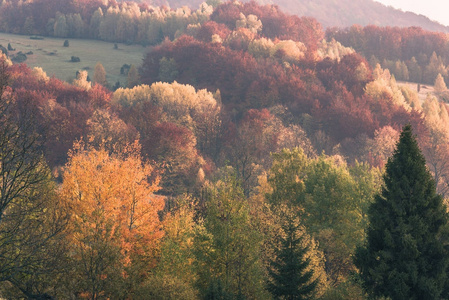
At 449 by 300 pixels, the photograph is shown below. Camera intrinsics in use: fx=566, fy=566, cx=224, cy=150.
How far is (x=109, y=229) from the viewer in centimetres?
4431

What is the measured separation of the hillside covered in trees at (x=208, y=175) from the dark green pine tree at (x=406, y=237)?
0.92 ft

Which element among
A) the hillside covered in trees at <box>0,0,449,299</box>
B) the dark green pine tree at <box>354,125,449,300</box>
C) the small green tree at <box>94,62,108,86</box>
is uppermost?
the dark green pine tree at <box>354,125,449,300</box>

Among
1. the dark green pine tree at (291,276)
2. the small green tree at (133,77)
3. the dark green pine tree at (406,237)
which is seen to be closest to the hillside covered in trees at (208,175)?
the dark green pine tree at (291,276)

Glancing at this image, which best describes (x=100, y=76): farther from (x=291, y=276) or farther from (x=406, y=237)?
(x=406, y=237)

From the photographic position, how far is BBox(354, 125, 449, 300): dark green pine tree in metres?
41.9

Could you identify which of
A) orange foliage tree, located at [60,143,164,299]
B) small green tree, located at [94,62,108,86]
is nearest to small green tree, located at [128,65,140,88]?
small green tree, located at [94,62,108,86]

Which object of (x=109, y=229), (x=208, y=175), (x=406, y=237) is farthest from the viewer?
(x=208, y=175)

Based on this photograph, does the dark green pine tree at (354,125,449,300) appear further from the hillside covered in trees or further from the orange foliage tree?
the orange foliage tree

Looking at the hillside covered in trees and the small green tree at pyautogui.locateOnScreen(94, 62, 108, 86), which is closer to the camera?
the hillside covered in trees

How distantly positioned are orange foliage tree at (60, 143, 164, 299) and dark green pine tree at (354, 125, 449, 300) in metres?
19.0

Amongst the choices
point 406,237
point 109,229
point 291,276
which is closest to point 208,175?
point 291,276

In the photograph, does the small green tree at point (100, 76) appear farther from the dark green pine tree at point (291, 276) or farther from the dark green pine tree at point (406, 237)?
the dark green pine tree at point (406, 237)

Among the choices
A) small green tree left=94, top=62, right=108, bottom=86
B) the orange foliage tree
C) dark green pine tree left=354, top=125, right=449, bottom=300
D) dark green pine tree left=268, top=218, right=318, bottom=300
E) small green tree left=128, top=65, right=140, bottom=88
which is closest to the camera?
the orange foliage tree

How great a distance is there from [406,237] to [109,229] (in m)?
22.6
